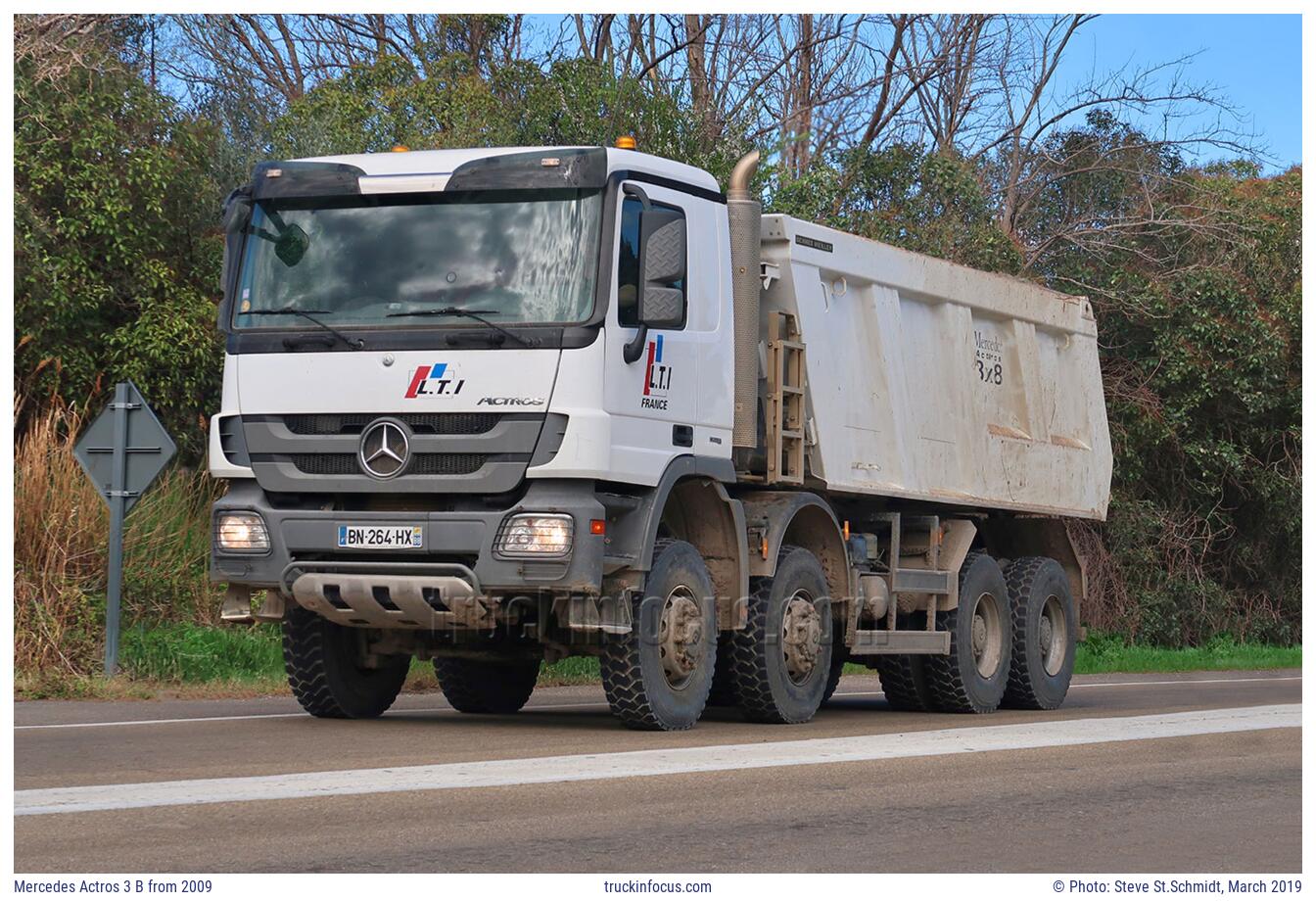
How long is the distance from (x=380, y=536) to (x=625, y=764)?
7.09 ft

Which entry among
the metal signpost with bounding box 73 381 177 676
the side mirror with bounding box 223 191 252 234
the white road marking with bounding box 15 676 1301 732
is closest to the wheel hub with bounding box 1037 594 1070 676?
the white road marking with bounding box 15 676 1301 732

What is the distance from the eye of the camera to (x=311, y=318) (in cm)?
1116

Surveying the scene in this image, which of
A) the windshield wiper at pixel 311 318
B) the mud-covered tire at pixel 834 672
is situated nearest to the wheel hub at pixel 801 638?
the mud-covered tire at pixel 834 672

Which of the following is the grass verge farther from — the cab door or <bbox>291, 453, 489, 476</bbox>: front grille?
the cab door

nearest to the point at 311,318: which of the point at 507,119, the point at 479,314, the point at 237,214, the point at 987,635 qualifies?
the point at 237,214

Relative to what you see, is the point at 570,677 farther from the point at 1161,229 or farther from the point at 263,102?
the point at 1161,229

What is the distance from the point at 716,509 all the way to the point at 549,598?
1391 millimetres

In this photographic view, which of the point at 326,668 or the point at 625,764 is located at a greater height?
the point at 326,668

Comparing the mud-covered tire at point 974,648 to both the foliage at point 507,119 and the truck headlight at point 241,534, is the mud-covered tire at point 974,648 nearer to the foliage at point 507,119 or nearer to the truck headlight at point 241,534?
the truck headlight at point 241,534

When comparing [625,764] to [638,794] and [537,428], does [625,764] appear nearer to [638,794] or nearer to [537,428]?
[638,794]

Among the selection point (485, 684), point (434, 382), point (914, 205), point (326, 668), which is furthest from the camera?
point (914, 205)

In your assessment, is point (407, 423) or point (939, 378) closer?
point (407, 423)

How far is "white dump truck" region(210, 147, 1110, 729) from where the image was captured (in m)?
10.8

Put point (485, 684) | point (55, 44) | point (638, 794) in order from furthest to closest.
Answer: point (55, 44), point (485, 684), point (638, 794)
